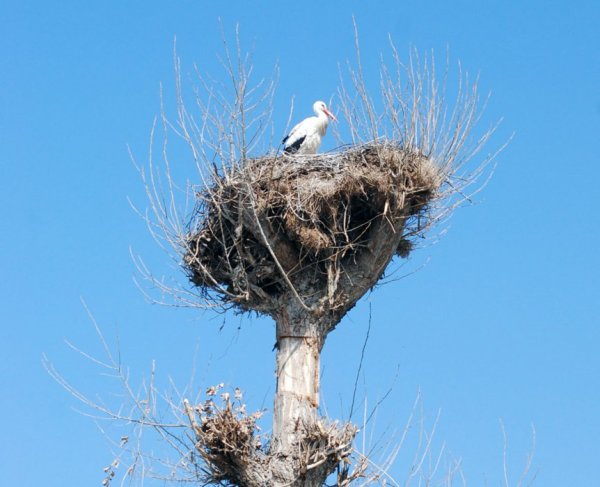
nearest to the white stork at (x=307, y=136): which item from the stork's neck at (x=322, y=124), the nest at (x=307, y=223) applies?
the stork's neck at (x=322, y=124)

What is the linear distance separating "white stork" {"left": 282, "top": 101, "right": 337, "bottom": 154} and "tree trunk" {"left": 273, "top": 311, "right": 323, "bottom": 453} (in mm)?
3055

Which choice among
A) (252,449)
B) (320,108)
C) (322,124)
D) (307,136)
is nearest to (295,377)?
(252,449)

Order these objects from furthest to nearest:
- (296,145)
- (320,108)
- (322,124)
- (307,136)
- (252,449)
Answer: (320,108), (322,124), (307,136), (296,145), (252,449)

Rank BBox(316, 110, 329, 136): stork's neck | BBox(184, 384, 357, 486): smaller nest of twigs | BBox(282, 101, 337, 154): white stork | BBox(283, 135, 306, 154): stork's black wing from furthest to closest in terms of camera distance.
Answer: BBox(316, 110, 329, 136): stork's neck, BBox(282, 101, 337, 154): white stork, BBox(283, 135, 306, 154): stork's black wing, BBox(184, 384, 357, 486): smaller nest of twigs

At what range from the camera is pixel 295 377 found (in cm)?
924

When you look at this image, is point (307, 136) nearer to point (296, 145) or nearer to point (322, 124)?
point (296, 145)

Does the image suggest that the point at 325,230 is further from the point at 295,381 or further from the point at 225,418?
the point at 225,418

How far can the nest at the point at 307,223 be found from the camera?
9.41 metres

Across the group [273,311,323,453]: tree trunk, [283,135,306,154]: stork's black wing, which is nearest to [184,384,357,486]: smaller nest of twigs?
[273,311,323,453]: tree trunk

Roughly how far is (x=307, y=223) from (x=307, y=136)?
3.01 metres

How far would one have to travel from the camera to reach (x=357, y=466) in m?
8.69

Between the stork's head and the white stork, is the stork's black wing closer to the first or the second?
the white stork

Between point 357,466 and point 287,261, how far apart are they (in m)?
2.03

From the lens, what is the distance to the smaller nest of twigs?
8.59 metres
